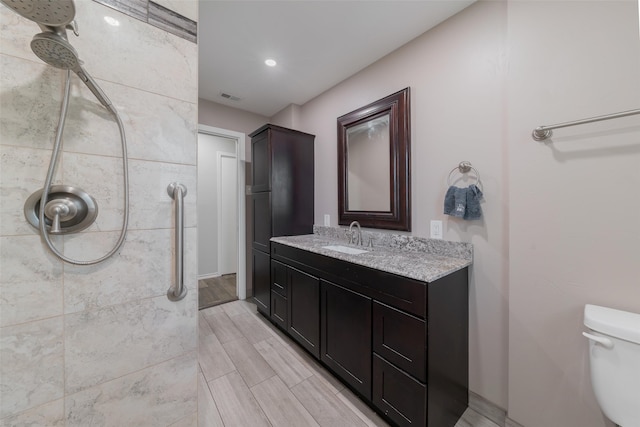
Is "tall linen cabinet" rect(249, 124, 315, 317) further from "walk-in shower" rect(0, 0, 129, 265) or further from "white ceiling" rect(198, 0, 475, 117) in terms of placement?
"walk-in shower" rect(0, 0, 129, 265)

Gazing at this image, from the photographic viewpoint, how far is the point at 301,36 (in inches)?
69.4

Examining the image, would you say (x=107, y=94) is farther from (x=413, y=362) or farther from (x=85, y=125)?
(x=413, y=362)

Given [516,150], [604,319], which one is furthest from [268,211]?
[604,319]

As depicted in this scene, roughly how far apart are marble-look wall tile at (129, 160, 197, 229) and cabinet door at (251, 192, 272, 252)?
1.42 m

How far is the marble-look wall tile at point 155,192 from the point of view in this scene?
92 cm

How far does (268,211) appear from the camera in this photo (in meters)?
2.47

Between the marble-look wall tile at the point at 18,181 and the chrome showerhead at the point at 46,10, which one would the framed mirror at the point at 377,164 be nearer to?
the chrome showerhead at the point at 46,10

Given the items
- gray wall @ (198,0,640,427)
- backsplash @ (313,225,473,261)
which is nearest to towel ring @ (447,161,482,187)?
gray wall @ (198,0,640,427)

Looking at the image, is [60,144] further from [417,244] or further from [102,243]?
[417,244]

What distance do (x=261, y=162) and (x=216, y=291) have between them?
201 cm

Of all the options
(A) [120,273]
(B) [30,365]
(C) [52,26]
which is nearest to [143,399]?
(B) [30,365]

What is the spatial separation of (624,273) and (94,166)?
2.20 m

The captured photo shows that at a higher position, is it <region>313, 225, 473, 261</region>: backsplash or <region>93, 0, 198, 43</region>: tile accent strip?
<region>93, 0, 198, 43</region>: tile accent strip

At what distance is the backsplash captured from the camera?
5.00ft
